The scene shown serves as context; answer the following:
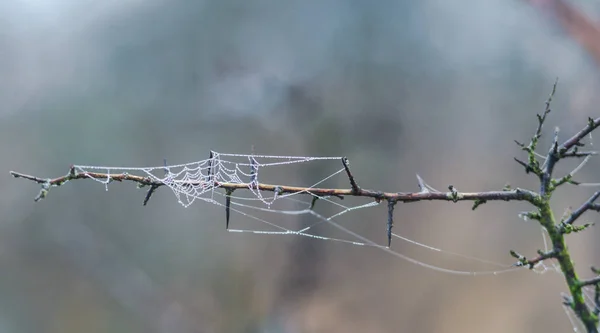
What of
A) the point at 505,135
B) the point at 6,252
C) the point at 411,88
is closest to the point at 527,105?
the point at 505,135

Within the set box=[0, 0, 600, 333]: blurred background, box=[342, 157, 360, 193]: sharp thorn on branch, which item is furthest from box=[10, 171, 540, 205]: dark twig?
box=[0, 0, 600, 333]: blurred background

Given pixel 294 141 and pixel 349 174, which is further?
pixel 294 141

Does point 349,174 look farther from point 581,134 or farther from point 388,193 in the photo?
point 581,134

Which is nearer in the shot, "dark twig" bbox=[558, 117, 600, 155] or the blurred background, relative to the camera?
"dark twig" bbox=[558, 117, 600, 155]

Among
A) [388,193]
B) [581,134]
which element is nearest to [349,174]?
[388,193]

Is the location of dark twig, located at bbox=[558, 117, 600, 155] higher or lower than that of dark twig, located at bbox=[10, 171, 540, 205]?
higher

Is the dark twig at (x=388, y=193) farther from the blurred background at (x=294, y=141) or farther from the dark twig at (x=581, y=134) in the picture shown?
the blurred background at (x=294, y=141)

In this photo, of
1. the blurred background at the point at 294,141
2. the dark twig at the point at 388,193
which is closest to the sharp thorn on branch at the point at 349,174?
the dark twig at the point at 388,193

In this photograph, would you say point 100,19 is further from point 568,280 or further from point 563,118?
point 563,118

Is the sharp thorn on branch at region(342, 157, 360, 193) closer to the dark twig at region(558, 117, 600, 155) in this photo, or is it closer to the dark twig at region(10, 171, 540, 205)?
the dark twig at region(10, 171, 540, 205)
